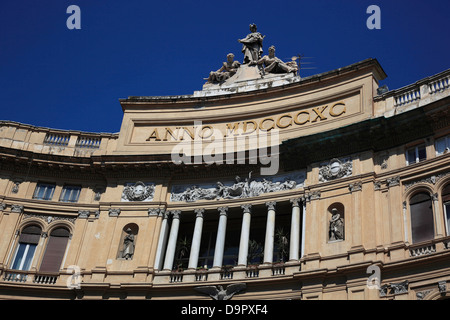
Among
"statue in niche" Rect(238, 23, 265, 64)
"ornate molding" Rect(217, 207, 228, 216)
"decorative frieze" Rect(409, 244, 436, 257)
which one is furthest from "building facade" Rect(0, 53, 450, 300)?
"statue in niche" Rect(238, 23, 265, 64)

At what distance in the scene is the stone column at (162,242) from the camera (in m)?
29.5

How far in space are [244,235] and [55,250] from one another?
9.66m

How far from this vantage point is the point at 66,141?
3453 cm

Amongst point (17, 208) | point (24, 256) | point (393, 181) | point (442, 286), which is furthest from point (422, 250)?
point (17, 208)

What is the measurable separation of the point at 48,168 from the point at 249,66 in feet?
41.5

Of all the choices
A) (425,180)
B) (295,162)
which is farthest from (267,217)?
(425,180)

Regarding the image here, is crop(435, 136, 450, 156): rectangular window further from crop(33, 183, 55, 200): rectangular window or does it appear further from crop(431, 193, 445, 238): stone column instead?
crop(33, 183, 55, 200): rectangular window

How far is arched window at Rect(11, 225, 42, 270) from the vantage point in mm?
30578

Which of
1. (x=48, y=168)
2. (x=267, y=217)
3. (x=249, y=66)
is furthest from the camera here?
(x=249, y=66)

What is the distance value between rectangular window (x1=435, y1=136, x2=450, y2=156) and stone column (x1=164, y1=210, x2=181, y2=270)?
12.5 m

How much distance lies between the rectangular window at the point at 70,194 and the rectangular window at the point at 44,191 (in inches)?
23.8

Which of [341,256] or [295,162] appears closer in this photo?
[341,256]
